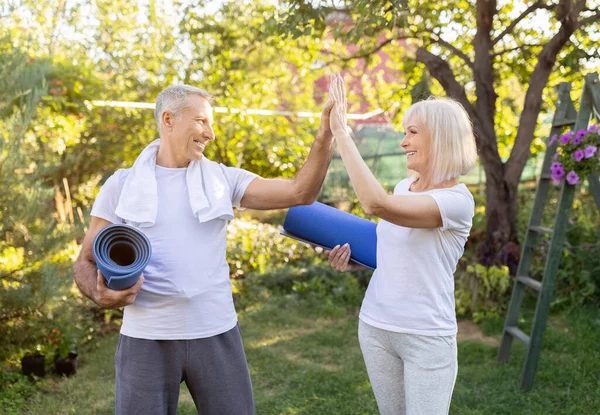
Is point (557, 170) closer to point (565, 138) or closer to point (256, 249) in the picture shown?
point (565, 138)

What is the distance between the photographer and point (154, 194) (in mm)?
2129

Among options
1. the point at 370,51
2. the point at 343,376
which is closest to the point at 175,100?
the point at 343,376

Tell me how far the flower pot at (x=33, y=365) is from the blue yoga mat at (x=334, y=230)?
289cm

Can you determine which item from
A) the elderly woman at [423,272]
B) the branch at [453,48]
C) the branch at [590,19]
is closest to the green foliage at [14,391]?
the elderly woman at [423,272]

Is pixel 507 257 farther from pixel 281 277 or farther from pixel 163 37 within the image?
pixel 163 37

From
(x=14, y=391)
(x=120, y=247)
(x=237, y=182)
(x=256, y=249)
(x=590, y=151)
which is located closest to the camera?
(x=120, y=247)

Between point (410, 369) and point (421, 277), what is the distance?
29 centimetres

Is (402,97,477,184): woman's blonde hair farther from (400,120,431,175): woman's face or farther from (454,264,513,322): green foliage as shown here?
(454,264,513,322): green foliage

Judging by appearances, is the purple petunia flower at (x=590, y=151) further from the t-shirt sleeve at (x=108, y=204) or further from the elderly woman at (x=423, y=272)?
the t-shirt sleeve at (x=108, y=204)

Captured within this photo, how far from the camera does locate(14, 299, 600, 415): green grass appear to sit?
397 centimetres

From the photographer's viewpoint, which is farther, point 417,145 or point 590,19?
point 590,19

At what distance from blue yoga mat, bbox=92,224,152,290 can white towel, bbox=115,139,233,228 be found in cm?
13

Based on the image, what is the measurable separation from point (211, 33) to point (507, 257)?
402 centimetres

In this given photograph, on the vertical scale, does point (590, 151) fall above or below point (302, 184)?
above
